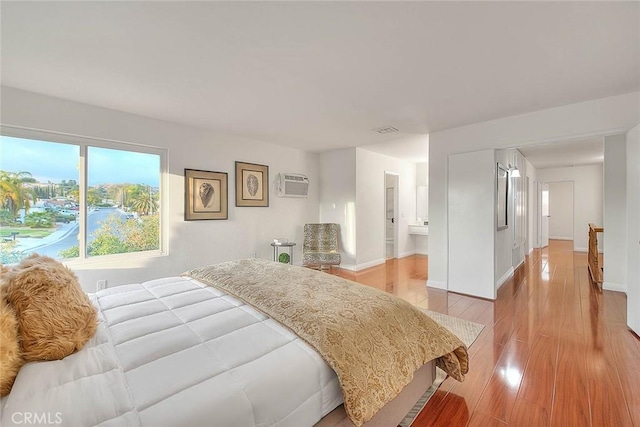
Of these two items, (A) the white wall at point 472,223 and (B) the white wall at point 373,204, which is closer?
(A) the white wall at point 472,223

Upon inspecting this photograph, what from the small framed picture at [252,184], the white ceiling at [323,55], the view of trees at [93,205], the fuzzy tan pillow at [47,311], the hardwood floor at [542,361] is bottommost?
the hardwood floor at [542,361]

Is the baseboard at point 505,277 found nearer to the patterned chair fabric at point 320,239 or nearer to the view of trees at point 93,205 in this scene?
the patterned chair fabric at point 320,239

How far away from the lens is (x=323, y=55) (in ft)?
7.02

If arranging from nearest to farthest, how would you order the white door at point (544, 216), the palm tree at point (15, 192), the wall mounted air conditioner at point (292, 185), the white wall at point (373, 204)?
the palm tree at point (15, 192) → the wall mounted air conditioner at point (292, 185) → the white wall at point (373, 204) → the white door at point (544, 216)

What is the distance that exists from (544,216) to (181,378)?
10.4 metres

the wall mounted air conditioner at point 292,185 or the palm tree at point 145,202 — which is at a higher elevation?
the wall mounted air conditioner at point 292,185

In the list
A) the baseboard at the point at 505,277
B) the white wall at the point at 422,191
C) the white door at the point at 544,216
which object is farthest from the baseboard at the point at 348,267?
the white door at the point at 544,216

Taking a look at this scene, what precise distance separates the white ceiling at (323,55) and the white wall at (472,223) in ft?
2.57

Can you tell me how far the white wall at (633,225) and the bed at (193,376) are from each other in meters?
2.26

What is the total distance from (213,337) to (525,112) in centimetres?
410

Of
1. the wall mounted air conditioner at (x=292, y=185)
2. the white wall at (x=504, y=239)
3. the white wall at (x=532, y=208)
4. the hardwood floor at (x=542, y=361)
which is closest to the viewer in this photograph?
the hardwood floor at (x=542, y=361)

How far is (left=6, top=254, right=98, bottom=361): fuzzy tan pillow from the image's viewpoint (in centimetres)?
109

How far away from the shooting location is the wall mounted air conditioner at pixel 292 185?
16.8 feet

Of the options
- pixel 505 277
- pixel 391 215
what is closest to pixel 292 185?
pixel 391 215
